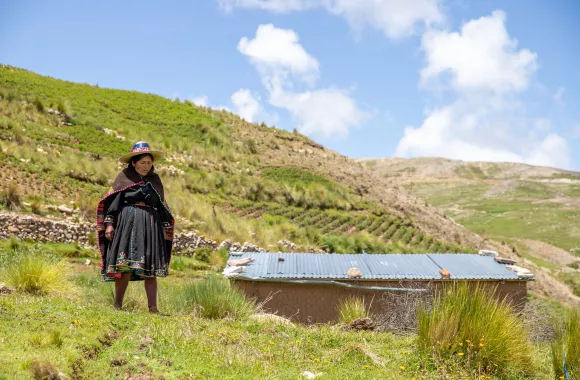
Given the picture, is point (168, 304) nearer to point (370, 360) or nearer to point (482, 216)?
point (370, 360)

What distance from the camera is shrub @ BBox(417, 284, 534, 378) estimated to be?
5566 mm

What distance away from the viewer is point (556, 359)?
5.80m

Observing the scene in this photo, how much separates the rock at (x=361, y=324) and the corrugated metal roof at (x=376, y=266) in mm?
2279

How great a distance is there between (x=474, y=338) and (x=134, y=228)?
4.14m

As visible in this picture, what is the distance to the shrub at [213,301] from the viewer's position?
715cm

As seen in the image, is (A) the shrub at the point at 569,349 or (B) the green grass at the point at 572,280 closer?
(A) the shrub at the point at 569,349

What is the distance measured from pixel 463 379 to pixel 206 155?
96.1 feet

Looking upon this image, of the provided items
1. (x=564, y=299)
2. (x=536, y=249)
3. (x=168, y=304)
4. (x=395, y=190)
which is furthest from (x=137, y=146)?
(x=536, y=249)

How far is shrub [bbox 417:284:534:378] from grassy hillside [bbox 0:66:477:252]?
13.0m

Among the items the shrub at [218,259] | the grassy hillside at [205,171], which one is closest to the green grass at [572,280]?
the grassy hillside at [205,171]

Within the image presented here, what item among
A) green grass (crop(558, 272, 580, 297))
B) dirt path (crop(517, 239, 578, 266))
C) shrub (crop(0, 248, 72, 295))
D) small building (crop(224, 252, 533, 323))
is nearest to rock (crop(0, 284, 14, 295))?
shrub (crop(0, 248, 72, 295))

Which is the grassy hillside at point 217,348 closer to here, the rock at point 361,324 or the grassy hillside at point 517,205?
the rock at point 361,324

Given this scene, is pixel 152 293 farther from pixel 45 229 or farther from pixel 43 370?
pixel 45 229

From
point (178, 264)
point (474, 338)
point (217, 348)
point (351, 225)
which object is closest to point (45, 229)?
point (178, 264)
